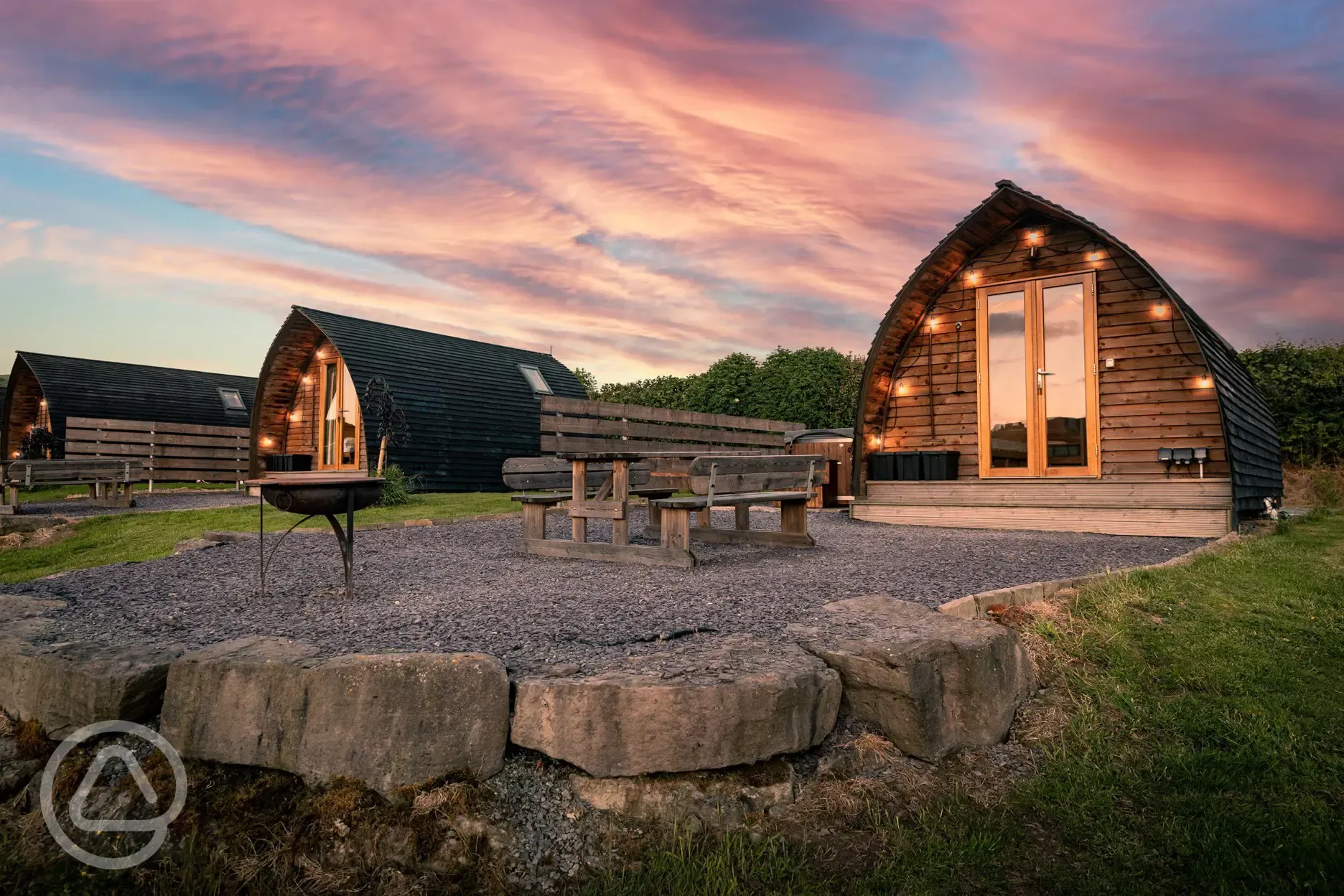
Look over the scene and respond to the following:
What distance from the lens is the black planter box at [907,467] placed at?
11.1m

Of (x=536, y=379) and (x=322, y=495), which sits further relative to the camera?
(x=536, y=379)

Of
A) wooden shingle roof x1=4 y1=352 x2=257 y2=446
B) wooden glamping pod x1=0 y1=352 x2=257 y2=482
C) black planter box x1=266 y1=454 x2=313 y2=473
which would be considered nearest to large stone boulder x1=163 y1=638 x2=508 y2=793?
black planter box x1=266 y1=454 x2=313 y2=473

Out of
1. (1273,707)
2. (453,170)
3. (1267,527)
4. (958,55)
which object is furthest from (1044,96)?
(453,170)

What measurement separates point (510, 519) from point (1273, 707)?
8768mm

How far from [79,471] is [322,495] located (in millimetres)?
14614

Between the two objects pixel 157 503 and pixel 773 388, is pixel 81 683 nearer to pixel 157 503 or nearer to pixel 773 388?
pixel 157 503

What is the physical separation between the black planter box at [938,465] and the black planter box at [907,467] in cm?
5

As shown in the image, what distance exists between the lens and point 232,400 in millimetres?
27031

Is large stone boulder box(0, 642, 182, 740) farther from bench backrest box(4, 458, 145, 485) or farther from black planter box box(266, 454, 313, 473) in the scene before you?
black planter box box(266, 454, 313, 473)

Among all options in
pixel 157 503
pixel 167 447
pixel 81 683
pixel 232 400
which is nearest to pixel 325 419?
pixel 157 503

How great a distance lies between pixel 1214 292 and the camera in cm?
1469

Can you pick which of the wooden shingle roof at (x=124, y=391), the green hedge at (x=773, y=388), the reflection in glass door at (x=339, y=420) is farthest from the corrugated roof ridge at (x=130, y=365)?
the green hedge at (x=773, y=388)

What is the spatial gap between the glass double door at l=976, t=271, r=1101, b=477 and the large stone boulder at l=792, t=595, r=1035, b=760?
8.01 m

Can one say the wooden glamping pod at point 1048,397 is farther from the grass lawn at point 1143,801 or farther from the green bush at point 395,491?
the green bush at point 395,491
